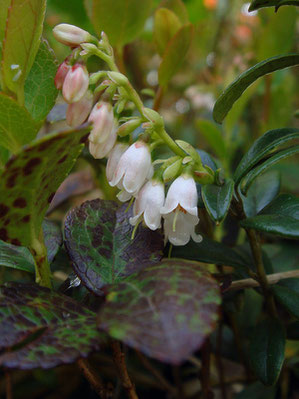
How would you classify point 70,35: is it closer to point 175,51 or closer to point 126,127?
point 126,127

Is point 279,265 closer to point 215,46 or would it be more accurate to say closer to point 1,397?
point 1,397

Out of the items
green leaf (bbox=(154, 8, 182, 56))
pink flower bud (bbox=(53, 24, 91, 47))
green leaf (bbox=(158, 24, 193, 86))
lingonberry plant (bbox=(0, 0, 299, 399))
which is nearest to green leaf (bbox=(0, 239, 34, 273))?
lingonberry plant (bbox=(0, 0, 299, 399))

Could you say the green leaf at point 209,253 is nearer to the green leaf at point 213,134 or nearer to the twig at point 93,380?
the twig at point 93,380

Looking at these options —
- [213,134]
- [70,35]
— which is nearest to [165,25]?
[213,134]

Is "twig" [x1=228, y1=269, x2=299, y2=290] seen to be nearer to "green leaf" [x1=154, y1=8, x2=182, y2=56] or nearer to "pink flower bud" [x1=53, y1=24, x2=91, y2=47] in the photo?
"pink flower bud" [x1=53, y1=24, x2=91, y2=47]


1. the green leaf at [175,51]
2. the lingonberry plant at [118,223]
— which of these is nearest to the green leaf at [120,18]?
the lingonberry plant at [118,223]
